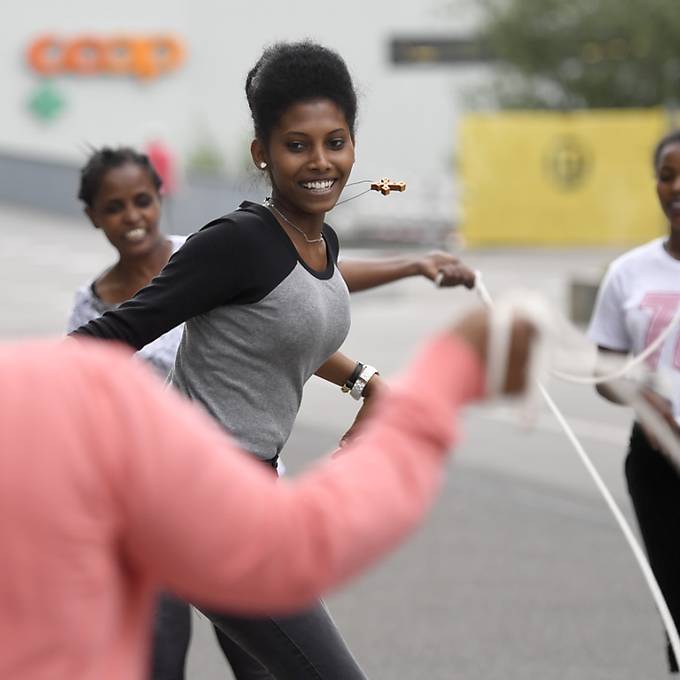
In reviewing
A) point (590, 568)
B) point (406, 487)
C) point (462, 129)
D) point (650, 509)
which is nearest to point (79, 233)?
point (462, 129)

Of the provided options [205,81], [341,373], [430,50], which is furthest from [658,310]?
[205,81]

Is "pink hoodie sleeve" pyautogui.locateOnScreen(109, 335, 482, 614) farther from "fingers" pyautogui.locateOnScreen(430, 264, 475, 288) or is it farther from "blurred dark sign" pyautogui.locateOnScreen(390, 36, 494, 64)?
"blurred dark sign" pyautogui.locateOnScreen(390, 36, 494, 64)

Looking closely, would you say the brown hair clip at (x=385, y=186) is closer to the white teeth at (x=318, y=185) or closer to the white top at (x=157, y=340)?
the white teeth at (x=318, y=185)

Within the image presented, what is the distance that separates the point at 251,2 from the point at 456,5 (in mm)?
10062

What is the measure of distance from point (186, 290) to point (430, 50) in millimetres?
33669

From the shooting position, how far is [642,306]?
13.0 ft

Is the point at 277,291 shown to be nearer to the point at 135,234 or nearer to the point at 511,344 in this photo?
the point at 511,344

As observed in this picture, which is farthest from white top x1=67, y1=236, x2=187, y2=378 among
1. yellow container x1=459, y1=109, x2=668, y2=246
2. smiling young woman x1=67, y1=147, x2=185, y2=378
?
yellow container x1=459, y1=109, x2=668, y2=246

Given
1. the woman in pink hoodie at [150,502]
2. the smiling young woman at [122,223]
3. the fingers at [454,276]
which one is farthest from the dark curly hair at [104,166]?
the woman in pink hoodie at [150,502]

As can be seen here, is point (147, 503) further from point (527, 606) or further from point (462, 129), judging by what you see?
point (462, 129)

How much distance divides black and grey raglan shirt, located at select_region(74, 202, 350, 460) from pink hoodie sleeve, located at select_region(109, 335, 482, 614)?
106 centimetres

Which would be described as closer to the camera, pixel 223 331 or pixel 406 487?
pixel 406 487

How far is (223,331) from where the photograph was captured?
292 centimetres

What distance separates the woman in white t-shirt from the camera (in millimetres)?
3936
